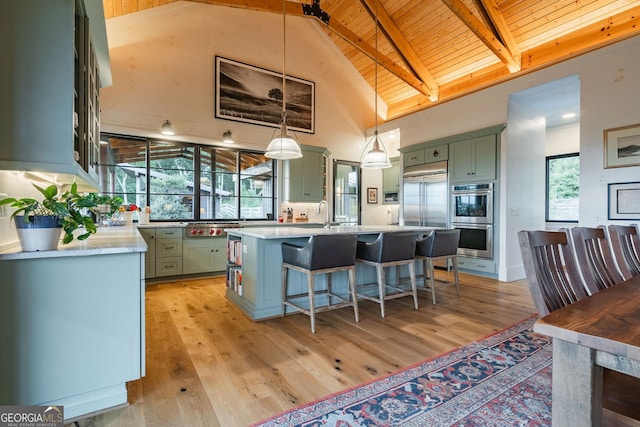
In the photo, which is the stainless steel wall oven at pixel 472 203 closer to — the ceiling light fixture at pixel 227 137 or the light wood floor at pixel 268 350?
the light wood floor at pixel 268 350

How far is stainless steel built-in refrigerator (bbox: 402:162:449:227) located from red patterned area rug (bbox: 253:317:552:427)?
3468 mm

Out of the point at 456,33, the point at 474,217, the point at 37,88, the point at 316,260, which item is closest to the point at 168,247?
the point at 316,260

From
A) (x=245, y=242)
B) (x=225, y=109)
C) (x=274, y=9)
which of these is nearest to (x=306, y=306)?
(x=245, y=242)

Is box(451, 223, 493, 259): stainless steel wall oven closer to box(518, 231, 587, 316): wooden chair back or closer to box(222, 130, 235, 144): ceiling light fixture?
box(518, 231, 587, 316): wooden chair back

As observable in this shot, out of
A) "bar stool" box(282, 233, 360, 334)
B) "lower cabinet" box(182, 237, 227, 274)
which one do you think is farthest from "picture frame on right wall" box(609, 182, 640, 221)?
"lower cabinet" box(182, 237, 227, 274)

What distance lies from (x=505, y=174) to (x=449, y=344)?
10.7 ft

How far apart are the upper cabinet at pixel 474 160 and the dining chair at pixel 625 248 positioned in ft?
8.75

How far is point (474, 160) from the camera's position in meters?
5.01

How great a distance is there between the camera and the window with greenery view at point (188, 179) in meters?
4.80

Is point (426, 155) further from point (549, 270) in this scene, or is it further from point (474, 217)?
point (549, 270)

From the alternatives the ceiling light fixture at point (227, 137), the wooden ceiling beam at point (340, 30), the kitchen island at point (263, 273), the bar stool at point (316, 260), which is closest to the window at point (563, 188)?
the wooden ceiling beam at point (340, 30)

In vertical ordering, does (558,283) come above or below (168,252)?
above

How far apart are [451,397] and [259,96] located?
18.7ft

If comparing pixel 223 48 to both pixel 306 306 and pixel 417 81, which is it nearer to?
pixel 417 81
